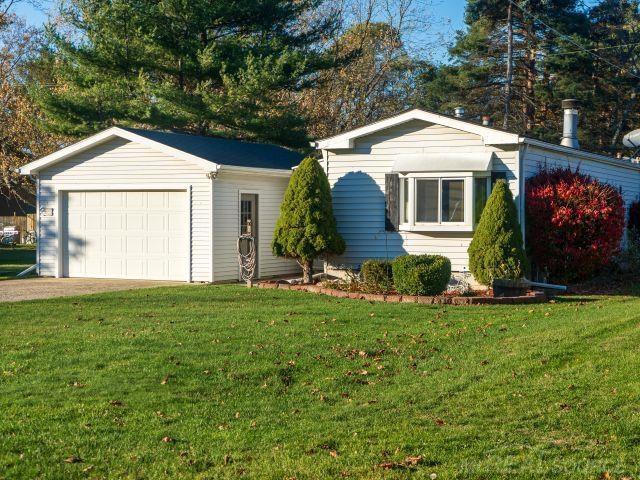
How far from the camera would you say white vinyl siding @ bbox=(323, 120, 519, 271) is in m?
17.0

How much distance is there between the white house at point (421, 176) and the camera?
1673 cm

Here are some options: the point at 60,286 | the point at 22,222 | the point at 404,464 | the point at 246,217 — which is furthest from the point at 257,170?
the point at 22,222

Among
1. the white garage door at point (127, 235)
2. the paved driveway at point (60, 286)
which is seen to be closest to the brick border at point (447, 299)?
the paved driveway at point (60, 286)

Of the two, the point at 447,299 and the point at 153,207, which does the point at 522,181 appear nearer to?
the point at 447,299

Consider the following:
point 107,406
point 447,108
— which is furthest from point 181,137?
point 447,108

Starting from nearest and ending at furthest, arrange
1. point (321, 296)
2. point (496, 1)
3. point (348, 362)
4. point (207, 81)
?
point (348, 362)
point (321, 296)
point (207, 81)
point (496, 1)

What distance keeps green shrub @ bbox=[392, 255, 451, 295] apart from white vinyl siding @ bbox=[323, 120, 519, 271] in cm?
207

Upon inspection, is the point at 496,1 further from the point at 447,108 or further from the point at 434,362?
the point at 434,362

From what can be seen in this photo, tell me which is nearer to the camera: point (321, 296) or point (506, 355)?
point (506, 355)

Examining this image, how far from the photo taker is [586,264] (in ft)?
55.2

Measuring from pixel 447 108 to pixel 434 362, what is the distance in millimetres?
28187

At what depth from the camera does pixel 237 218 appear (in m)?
18.9

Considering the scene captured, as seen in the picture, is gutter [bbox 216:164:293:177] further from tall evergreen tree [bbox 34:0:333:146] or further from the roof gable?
tall evergreen tree [bbox 34:0:333:146]

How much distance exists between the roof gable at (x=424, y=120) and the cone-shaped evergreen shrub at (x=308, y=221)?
725mm
